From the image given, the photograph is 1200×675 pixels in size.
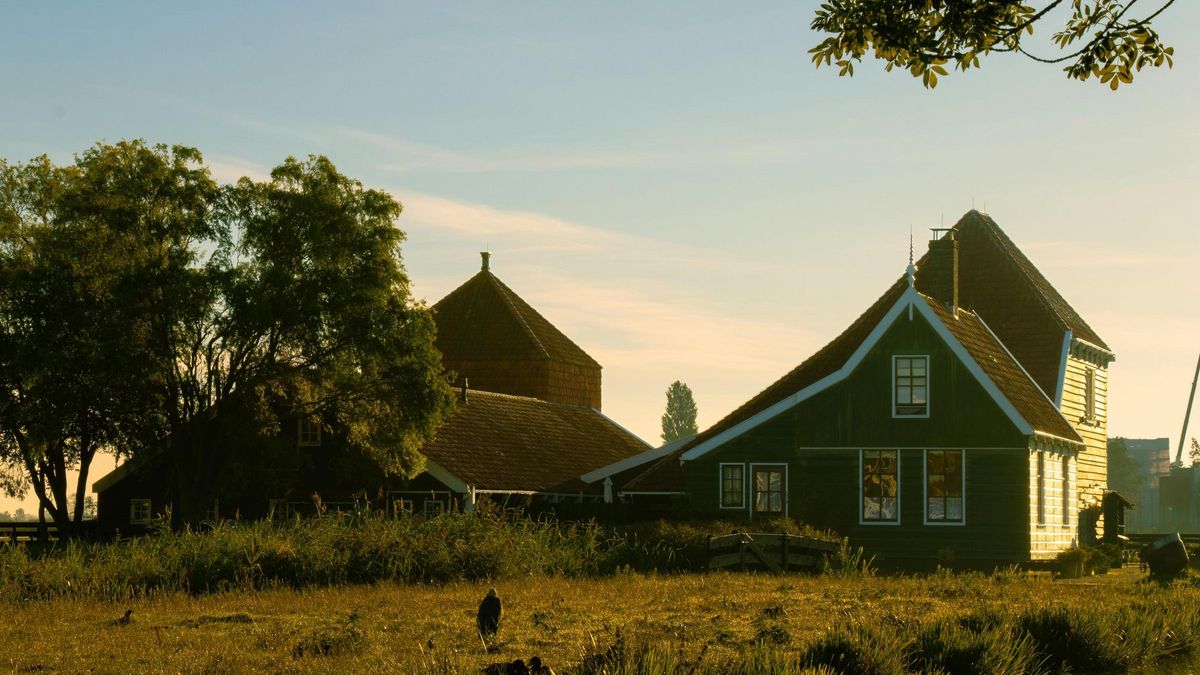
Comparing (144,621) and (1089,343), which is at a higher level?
(1089,343)

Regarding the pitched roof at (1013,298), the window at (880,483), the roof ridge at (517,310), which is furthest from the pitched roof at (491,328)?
the window at (880,483)

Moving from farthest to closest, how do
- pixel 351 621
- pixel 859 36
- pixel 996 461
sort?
pixel 996 461, pixel 351 621, pixel 859 36

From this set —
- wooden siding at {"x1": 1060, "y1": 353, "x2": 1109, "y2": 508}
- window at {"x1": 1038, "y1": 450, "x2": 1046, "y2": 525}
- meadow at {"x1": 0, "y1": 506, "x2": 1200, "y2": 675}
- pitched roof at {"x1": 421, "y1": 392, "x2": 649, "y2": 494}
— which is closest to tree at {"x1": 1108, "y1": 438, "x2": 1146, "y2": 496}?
pitched roof at {"x1": 421, "y1": 392, "x2": 649, "y2": 494}

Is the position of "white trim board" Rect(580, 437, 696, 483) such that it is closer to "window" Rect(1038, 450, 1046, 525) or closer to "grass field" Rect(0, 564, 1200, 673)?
"window" Rect(1038, 450, 1046, 525)

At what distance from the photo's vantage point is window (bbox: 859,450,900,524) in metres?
39.8

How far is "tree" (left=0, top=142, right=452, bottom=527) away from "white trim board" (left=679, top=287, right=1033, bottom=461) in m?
12.6

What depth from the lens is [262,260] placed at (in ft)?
170

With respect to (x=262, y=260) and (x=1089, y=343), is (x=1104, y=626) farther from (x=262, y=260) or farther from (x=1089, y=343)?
(x=262, y=260)

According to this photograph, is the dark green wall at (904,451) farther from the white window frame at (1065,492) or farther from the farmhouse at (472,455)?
the farmhouse at (472,455)

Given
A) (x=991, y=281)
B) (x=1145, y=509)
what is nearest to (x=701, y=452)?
(x=991, y=281)

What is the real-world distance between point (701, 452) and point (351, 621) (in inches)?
937

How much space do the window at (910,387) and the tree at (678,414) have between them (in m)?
102

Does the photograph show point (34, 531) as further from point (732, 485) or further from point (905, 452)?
point (905, 452)

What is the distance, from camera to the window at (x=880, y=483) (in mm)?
39812
